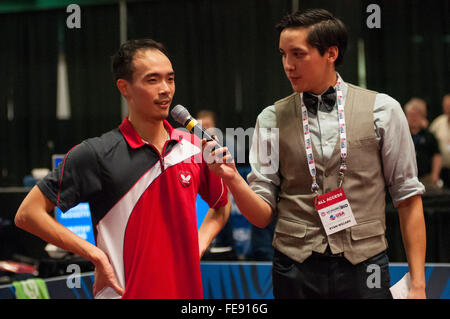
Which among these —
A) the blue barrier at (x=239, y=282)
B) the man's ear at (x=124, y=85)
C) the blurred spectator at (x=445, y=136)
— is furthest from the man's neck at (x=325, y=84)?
the blurred spectator at (x=445, y=136)

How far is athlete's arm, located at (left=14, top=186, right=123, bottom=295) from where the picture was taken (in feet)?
5.53

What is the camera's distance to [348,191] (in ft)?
5.92

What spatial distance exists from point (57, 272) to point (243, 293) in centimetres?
124

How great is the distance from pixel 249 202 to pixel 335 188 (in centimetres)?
28

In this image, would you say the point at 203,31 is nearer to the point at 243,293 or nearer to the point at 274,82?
the point at 274,82

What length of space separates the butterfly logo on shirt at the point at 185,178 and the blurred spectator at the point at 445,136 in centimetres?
469

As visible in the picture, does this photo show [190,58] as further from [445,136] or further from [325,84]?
[325,84]

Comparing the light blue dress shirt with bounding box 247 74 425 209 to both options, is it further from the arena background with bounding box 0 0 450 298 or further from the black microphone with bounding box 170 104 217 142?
the arena background with bounding box 0 0 450 298

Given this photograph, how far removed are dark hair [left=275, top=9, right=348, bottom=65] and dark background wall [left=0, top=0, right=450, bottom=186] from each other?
5.04m

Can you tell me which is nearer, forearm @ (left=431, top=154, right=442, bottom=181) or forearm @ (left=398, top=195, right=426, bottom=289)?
forearm @ (left=398, top=195, right=426, bottom=289)

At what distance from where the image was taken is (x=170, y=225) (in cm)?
178

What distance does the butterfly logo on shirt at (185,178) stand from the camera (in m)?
1.83

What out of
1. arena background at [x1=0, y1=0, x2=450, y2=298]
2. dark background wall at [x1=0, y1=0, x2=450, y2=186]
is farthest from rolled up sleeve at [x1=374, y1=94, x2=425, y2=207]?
dark background wall at [x1=0, y1=0, x2=450, y2=186]

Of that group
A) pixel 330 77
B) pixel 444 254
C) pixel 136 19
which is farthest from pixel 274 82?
pixel 330 77
